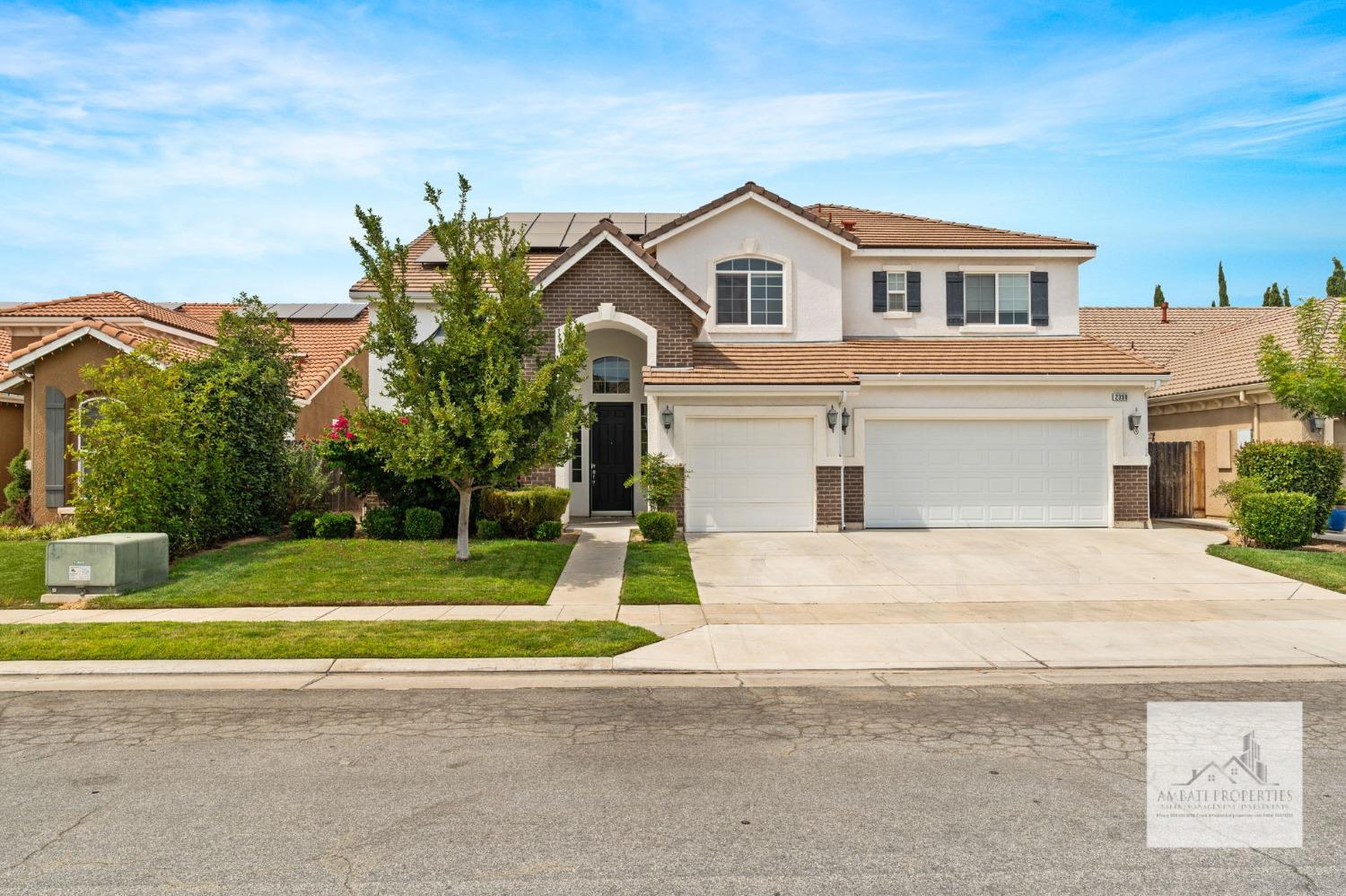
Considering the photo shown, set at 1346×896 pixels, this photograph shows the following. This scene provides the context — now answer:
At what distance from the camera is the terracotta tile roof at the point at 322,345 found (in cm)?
2245

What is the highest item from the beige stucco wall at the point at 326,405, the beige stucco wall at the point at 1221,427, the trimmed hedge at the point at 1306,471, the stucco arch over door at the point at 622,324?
the stucco arch over door at the point at 622,324

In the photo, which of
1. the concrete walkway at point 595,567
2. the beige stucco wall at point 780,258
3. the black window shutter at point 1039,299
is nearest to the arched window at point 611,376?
the beige stucco wall at point 780,258

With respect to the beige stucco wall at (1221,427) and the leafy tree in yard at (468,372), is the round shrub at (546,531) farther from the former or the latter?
the beige stucco wall at (1221,427)

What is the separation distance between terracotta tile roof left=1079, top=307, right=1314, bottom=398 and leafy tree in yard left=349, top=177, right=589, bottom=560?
16.6m

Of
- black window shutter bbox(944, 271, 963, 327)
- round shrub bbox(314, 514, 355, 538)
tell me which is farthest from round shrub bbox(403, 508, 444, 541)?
black window shutter bbox(944, 271, 963, 327)

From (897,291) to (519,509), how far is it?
11032 mm

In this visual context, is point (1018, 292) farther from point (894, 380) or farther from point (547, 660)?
point (547, 660)

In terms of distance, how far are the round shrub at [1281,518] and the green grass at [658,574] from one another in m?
9.92

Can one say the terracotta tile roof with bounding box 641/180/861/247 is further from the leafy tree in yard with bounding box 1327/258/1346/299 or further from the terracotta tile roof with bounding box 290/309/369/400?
the leafy tree in yard with bounding box 1327/258/1346/299

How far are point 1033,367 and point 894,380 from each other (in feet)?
9.92

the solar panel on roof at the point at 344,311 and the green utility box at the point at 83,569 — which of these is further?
the solar panel on roof at the point at 344,311

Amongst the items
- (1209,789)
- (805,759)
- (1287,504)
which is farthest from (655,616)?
(1287,504)

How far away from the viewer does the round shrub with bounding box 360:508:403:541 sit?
628 inches

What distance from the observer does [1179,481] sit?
2192cm
